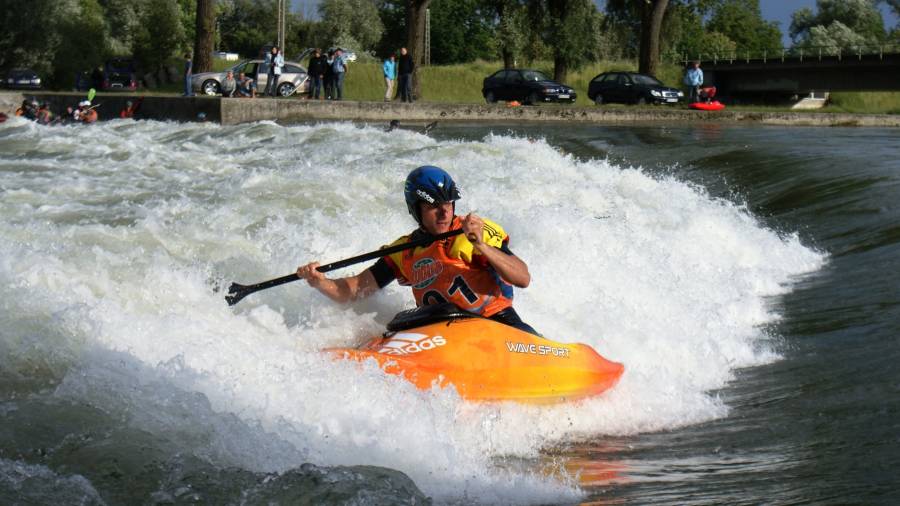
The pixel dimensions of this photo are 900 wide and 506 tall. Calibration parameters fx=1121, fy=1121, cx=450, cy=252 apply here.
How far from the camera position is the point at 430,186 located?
Result: 18.8ft

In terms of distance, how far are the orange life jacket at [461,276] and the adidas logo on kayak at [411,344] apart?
0.37 meters

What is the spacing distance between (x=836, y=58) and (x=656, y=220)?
4182 cm

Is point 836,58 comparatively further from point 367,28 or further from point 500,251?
point 500,251

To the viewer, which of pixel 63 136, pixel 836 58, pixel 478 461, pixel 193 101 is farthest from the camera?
pixel 836 58

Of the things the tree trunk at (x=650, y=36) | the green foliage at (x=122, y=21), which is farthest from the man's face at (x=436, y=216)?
the green foliage at (x=122, y=21)

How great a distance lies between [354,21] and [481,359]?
253 feet

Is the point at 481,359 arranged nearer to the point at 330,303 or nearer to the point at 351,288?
the point at 351,288

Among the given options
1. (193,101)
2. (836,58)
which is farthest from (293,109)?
(836,58)

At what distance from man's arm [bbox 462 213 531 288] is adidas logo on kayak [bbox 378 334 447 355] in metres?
0.46

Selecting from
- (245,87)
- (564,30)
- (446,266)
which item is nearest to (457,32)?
(564,30)

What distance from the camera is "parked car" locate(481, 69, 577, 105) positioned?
109 ft

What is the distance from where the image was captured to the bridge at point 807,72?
4916cm

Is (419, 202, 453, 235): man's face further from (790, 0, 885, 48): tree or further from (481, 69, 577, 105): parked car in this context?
(790, 0, 885, 48): tree

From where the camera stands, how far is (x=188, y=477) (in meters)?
4.04
